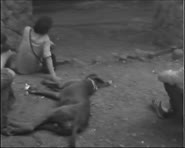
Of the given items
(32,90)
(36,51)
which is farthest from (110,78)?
(32,90)

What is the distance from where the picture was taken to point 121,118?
4.71 m

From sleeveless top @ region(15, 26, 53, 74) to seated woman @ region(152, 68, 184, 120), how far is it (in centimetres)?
175

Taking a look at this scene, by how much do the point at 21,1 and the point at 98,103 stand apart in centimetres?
297

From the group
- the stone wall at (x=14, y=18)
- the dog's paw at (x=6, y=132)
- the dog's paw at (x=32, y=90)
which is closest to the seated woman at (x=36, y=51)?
the dog's paw at (x=32, y=90)

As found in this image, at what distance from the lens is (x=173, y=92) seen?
14.5 ft

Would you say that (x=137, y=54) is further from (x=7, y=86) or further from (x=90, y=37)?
(x=7, y=86)

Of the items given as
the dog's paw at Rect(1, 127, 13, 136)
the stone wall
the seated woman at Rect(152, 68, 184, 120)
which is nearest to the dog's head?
the seated woman at Rect(152, 68, 184, 120)

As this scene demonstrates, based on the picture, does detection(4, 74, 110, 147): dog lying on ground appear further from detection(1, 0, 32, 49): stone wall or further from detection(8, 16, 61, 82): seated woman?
detection(1, 0, 32, 49): stone wall

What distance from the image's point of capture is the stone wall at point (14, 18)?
22.9 ft

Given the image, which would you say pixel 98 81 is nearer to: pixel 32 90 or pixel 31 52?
pixel 32 90

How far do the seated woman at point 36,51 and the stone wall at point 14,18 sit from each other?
1053 mm

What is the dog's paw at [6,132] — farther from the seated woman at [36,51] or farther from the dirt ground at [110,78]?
the seated woman at [36,51]

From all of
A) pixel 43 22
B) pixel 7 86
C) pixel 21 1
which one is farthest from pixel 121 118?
pixel 21 1

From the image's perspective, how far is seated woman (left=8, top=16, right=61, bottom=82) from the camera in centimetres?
573
